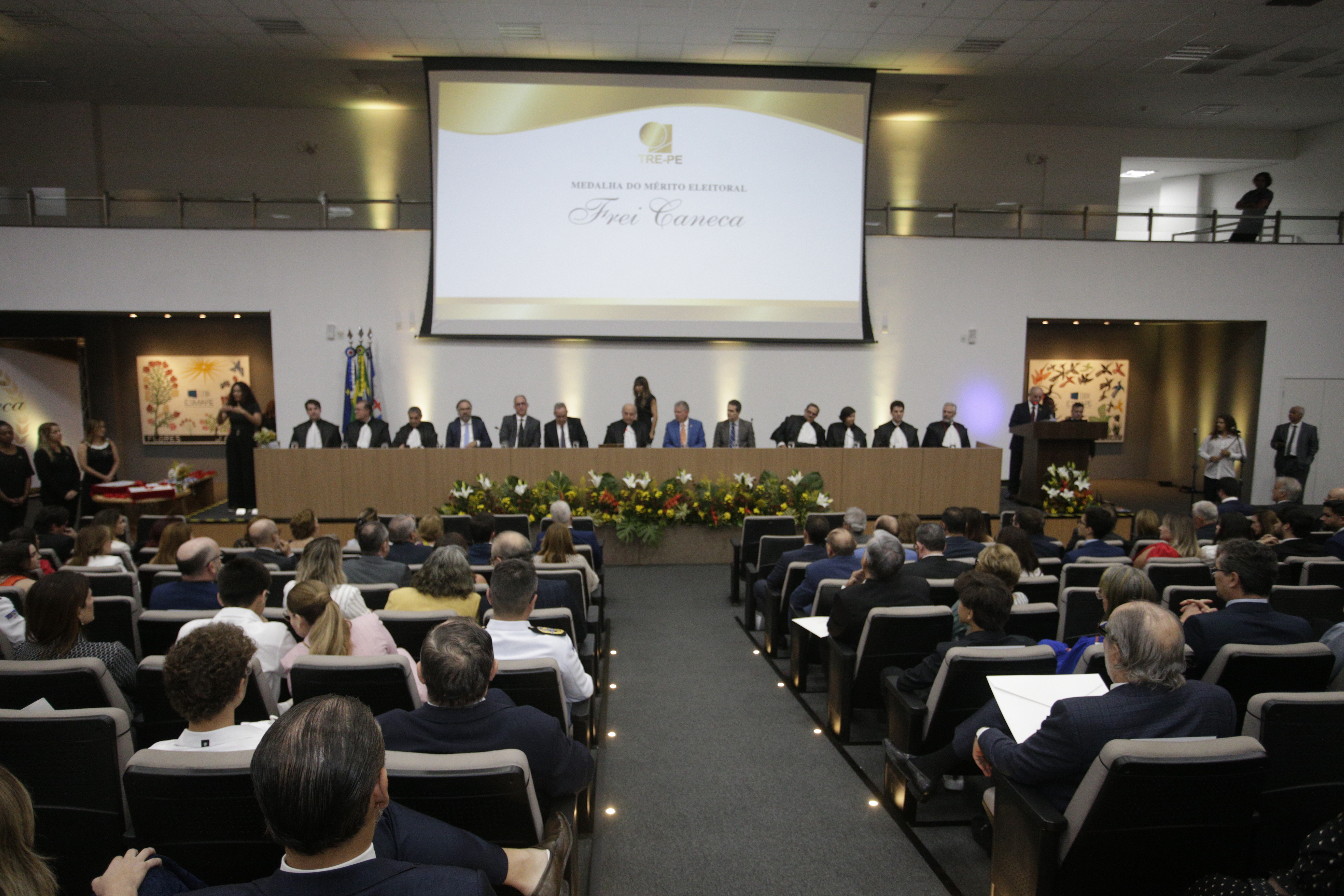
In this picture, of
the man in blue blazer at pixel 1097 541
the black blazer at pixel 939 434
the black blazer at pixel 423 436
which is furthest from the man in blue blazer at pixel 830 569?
the black blazer at pixel 423 436

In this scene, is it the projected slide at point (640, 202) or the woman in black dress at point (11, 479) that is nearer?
the woman in black dress at point (11, 479)

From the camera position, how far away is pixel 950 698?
115 inches

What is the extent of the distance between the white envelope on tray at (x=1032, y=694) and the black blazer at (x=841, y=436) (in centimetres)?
674

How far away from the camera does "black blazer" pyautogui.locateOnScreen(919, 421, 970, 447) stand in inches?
376

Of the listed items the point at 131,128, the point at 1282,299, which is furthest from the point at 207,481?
the point at 1282,299

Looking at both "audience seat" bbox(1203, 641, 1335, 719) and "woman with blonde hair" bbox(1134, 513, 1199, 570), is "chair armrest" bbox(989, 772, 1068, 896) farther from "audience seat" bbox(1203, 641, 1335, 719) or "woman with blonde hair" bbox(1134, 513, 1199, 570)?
"woman with blonde hair" bbox(1134, 513, 1199, 570)

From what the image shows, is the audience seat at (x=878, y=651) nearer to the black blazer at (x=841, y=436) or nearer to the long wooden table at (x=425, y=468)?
the long wooden table at (x=425, y=468)

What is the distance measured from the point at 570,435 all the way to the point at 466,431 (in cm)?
122

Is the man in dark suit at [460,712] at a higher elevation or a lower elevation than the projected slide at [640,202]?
lower

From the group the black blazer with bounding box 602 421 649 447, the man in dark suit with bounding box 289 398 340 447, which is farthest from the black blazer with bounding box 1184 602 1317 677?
the man in dark suit with bounding box 289 398 340 447

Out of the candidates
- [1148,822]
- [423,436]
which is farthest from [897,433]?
[1148,822]

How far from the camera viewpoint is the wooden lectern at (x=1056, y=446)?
370 inches

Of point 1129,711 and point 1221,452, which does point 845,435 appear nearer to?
point 1221,452

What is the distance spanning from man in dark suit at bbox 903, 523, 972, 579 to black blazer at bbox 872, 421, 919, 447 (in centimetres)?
490
